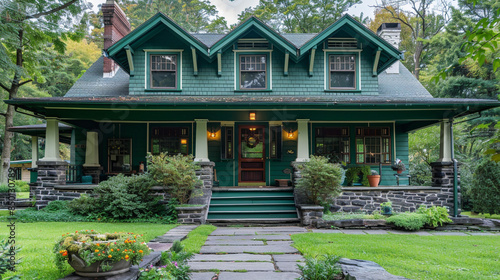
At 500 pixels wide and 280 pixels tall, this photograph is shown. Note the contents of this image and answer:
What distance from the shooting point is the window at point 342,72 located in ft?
38.2

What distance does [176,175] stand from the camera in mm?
8453

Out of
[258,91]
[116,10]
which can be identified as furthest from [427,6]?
[116,10]

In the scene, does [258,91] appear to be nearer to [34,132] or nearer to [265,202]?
[265,202]

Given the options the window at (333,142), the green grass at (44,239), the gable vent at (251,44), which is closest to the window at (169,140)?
the gable vent at (251,44)

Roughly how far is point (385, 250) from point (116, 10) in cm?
1224

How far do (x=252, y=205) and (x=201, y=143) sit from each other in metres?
2.21

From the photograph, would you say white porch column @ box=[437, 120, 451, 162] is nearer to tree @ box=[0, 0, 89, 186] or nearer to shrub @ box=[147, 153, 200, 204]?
shrub @ box=[147, 153, 200, 204]

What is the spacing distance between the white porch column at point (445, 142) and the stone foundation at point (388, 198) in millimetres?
920

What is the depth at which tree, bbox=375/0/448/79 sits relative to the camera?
2300cm

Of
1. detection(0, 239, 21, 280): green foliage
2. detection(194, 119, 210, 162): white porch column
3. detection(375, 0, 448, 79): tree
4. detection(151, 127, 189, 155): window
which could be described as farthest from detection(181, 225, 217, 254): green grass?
detection(375, 0, 448, 79): tree

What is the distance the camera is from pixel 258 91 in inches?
449

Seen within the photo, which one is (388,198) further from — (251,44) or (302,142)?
(251,44)

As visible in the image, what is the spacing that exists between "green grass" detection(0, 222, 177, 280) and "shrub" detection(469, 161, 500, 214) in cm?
1029

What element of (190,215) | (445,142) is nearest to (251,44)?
(190,215)
